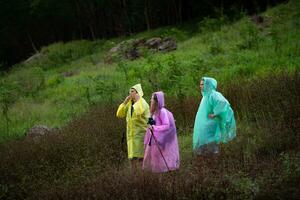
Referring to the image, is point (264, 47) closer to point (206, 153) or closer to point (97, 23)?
point (206, 153)

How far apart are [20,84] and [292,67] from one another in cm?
1309

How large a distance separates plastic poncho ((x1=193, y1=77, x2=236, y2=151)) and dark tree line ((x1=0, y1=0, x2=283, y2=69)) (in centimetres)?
2693

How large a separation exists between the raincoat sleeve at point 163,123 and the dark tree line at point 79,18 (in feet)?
90.4

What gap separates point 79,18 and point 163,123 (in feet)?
125

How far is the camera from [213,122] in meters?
8.79

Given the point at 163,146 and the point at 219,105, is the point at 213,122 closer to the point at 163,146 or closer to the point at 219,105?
the point at 219,105

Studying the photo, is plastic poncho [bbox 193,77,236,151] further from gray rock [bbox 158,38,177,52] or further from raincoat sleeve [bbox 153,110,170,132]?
gray rock [bbox 158,38,177,52]

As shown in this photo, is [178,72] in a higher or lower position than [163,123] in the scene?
lower

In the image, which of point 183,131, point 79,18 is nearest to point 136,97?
point 183,131

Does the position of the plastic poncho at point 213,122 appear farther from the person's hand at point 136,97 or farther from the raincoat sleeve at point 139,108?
A: the person's hand at point 136,97

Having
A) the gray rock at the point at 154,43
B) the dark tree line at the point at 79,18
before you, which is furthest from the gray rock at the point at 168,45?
the dark tree line at the point at 79,18

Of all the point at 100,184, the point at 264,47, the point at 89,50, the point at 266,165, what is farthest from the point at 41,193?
the point at 89,50

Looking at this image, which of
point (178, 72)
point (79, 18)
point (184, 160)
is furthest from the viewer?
point (79, 18)

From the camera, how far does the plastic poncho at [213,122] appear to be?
8719mm
